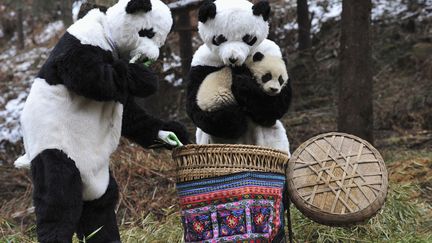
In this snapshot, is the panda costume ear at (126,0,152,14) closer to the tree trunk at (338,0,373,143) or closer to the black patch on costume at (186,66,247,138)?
the black patch on costume at (186,66,247,138)

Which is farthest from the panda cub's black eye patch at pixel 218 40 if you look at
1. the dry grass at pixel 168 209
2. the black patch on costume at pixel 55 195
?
the dry grass at pixel 168 209

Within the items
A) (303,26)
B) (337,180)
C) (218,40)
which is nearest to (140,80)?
→ (218,40)

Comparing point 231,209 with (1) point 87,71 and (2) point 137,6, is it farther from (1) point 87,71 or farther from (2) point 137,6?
(2) point 137,6

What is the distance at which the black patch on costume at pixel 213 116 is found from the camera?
333cm

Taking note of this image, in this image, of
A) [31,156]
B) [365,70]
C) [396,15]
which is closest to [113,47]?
[31,156]

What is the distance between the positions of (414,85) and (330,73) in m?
1.11

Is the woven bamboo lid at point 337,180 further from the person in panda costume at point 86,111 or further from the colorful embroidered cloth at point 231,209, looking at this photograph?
the person in panda costume at point 86,111

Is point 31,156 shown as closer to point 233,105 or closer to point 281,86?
point 233,105

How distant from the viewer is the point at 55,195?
271cm

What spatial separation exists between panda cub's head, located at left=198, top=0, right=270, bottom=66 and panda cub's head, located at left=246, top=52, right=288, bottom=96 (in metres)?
0.08

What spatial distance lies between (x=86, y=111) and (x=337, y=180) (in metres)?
1.37

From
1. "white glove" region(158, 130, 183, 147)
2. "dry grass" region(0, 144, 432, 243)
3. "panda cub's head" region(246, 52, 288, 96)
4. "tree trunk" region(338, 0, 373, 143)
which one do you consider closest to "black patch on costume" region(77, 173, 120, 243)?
"white glove" region(158, 130, 183, 147)

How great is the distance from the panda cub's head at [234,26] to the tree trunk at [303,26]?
4.65m

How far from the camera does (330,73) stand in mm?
7855
